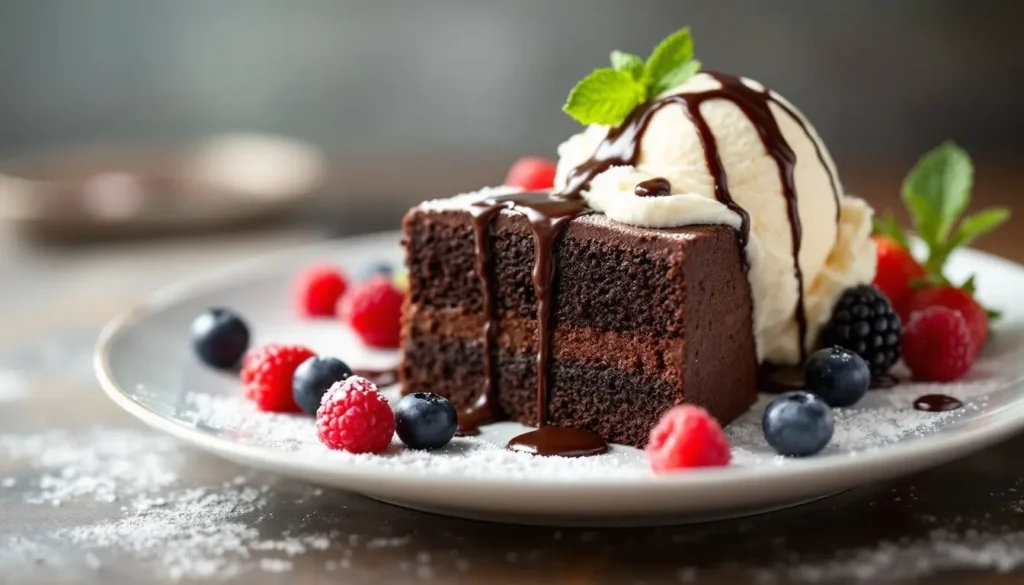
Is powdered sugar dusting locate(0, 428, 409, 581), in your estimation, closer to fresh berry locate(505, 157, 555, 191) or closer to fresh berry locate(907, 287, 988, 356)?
fresh berry locate(505, 157, 555, 191)

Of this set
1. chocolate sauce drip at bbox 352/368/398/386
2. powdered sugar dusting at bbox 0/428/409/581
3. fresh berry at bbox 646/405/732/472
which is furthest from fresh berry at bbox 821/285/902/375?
powdered sugar dusting at bbox 0/428/409/581

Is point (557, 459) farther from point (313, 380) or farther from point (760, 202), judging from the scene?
point (760, 202)

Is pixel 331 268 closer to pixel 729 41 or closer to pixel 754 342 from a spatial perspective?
pixel 754 342

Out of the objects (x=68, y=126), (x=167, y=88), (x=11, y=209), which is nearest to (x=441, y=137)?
(x=167, y=88)

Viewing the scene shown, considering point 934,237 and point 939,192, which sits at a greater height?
point 939,192

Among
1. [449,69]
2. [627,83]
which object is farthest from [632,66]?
[449,69]

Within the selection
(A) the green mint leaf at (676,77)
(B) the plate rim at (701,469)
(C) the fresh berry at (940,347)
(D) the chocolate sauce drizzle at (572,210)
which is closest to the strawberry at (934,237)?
(C) the fresh berry at (940,347)

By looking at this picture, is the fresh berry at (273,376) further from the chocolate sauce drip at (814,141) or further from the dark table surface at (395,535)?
the chocolate sauce drip at (814,141)
